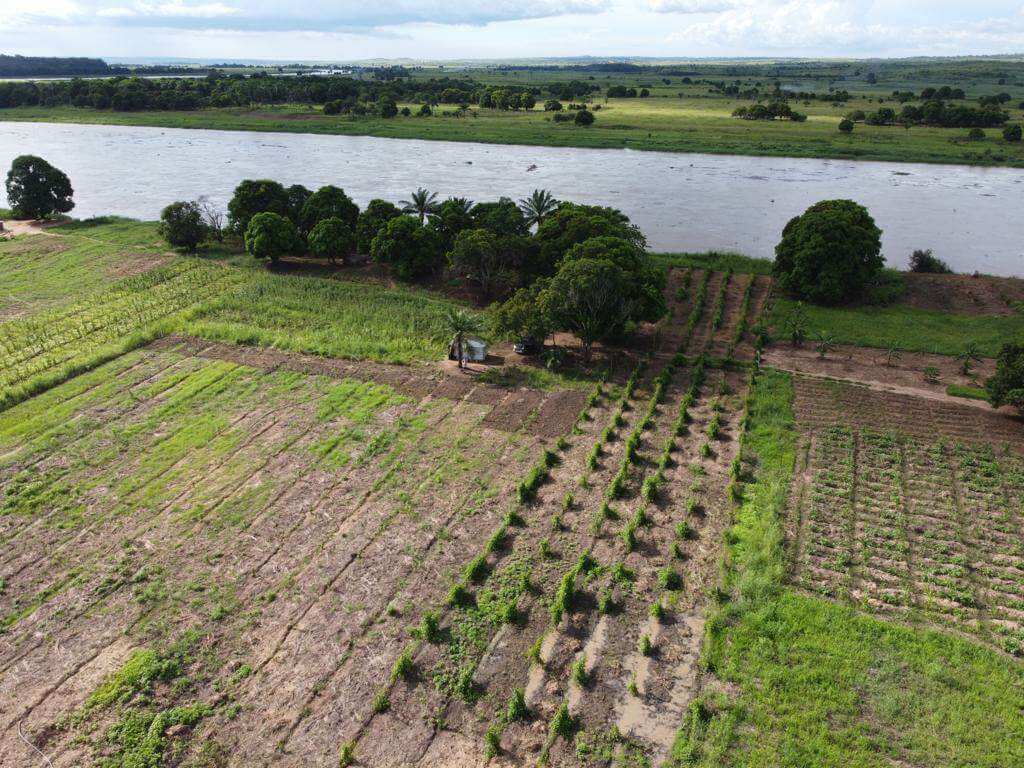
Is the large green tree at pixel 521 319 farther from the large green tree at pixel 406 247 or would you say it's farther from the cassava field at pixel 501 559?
the large green tree at pixel 406 247

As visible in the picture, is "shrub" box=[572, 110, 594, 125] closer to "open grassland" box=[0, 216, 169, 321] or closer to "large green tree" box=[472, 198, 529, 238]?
"large green tree" box=[472, 198, 529, 238]

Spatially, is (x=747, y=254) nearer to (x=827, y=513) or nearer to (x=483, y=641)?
(x=827, y=513)

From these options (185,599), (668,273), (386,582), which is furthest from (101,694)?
(668,273)

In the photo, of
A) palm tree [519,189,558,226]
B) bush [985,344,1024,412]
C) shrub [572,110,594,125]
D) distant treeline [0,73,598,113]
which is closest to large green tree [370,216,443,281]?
palm tree [519,189,558,226]

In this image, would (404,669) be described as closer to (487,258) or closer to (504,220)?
(487,258)

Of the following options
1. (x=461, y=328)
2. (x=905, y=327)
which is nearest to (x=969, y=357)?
(x=905, y=327)

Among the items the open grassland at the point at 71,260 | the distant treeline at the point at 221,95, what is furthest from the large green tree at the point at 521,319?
the distant treeline at the point at 221,95

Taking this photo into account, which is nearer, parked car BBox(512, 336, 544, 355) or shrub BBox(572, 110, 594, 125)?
parked car BBox(512, 336, 544, 355)
